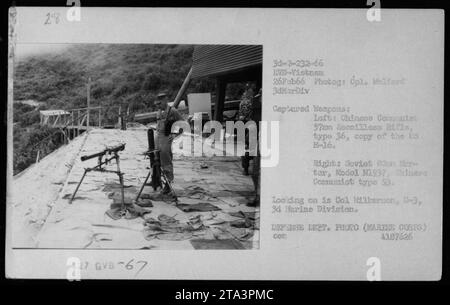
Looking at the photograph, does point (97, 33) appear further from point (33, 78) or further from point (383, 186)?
point (383, 186)

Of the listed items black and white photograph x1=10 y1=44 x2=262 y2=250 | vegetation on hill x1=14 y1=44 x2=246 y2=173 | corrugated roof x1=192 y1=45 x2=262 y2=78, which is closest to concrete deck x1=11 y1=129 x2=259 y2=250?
black and white photograph x1=10 y1=44 x2=262 y2=250

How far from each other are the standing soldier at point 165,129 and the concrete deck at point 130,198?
43mm

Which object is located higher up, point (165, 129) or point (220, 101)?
point (220, 101)

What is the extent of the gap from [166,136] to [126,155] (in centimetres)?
22

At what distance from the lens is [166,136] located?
2340 mm

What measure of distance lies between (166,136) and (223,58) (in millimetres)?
483

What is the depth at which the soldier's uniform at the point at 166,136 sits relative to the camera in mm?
2326

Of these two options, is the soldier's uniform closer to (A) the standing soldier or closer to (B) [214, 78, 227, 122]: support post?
(A) the standing soldier

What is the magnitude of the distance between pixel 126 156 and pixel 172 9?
75 centimetres

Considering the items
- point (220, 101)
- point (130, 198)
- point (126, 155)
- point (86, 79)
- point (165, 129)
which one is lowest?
point (130, 198)

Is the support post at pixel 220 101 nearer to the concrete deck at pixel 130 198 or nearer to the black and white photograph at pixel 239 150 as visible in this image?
the black and white photograph at pixel 239 150

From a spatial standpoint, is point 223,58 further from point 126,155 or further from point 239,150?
point 126,155

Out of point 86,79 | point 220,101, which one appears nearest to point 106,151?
point 86,79

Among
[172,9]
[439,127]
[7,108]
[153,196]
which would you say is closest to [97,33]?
[172,9]
